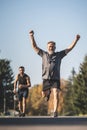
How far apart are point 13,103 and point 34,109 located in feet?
101

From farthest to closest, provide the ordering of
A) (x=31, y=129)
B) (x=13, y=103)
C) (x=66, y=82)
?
(x=66, y=82)
(x=13, y=103)
(x=31, y=129)

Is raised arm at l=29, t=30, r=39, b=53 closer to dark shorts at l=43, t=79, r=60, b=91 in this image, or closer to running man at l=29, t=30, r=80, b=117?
running man at l=29, t=30, r=80, b=117

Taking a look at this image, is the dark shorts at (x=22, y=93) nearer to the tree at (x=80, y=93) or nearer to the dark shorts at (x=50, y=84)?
the dark shorts at (x=50, y=84)

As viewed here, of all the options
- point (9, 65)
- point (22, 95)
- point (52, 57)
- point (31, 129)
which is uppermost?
point (9, 65)

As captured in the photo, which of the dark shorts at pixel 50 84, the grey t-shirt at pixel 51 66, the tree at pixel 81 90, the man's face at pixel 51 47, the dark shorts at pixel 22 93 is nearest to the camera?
the dark shorts at pixel 50 84

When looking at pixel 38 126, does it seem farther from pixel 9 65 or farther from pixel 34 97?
pixel 34 97

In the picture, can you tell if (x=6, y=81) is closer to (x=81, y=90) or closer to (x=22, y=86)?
(x=81, y=90)

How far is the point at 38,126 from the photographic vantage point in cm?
569

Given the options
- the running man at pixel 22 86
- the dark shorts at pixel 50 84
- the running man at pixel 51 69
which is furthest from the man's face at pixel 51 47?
the running man at pixel 22 86

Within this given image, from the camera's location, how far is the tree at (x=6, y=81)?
6069 centimetres

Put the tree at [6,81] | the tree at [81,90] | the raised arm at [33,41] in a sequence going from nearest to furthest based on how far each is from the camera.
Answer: the raised arm at [33,41], the tree at [81,90], the tree at [6,81]

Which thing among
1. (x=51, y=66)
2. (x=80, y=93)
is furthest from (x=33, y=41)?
(x=80, y=93)

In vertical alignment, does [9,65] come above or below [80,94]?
above

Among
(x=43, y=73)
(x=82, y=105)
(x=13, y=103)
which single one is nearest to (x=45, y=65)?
(x=43, y=73)
